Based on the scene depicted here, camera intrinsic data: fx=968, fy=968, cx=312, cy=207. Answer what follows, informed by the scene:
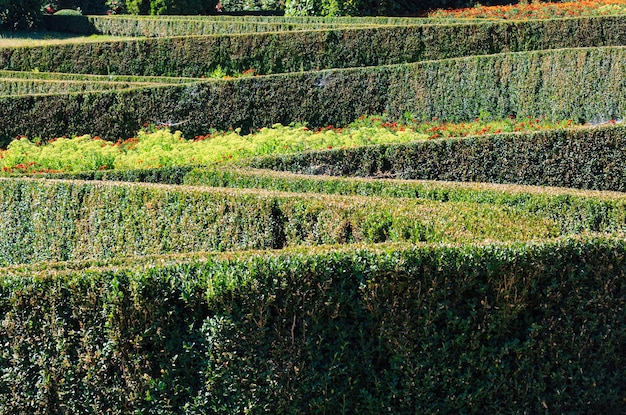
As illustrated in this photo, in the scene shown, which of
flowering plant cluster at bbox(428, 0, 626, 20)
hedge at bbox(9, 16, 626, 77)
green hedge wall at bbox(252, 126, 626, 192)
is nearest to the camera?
green hedge wall at bbox(252, 126, 626, 192)

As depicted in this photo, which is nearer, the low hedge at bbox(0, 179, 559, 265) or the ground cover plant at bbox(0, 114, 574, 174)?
the low hedge at bbox(0, 179, 559, 265)

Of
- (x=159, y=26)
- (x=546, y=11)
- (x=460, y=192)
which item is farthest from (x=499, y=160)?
(x=159, y=26)

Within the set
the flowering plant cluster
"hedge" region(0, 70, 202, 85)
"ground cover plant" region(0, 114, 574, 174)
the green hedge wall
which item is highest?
the flowering plant cluster

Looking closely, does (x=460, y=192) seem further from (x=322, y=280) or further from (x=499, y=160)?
(x=322, y=280)

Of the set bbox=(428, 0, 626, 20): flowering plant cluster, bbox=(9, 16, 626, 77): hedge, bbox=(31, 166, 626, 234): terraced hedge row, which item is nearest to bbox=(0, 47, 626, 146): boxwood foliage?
bbox=(9, 16, 626, 77): hedge

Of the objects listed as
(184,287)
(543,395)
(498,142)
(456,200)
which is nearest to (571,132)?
(498,142)

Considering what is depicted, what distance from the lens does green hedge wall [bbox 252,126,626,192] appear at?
12875 millimetres

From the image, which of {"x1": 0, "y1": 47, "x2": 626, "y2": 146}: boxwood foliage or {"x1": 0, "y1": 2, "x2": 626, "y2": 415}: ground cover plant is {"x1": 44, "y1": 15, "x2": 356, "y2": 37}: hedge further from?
{"x1": 0, "y1": 2, "x2": 626, "y2": 415}: ground cover plant

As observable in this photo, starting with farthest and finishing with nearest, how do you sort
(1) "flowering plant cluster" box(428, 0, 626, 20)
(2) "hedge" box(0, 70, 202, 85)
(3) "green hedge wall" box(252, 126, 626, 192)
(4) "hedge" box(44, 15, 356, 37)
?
(4) "hedge" box(44, 15, 356, 37) < (1) "flowering plant cluster" box(428, 0, 626, 20) < (2) "hedge" box(0, 70, 202, 85) < (3) "green hedge wall" box(252, 126, 626, 192)

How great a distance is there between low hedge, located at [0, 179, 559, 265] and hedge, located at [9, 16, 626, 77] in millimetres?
12228

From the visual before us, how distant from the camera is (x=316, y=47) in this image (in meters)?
22.9

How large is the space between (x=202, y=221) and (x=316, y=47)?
14.1m

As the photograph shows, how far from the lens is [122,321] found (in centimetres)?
582

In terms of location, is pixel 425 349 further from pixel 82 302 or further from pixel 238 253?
pixel 82 302
